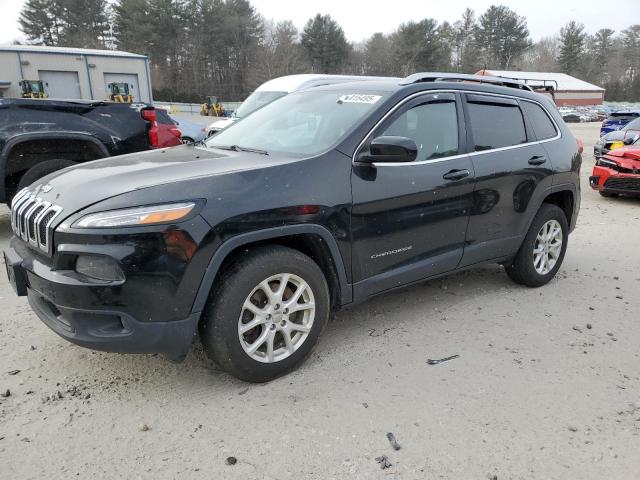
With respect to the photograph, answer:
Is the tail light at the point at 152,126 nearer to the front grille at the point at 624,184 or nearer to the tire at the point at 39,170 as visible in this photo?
the tire at the point at 39,170

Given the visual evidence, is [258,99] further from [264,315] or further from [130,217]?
[130,217]

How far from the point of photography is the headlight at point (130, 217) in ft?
8.25

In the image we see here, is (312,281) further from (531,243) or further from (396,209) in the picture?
(531,243)

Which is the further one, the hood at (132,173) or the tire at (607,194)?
the tire at (607,194)

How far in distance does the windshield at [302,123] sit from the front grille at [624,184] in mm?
7472

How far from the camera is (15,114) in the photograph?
557 centimetres

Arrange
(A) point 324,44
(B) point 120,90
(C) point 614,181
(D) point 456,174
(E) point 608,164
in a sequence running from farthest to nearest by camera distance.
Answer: (A) point 324,44 → (B) point 120,90 → (E) point 608,164 → (C) point 614,181 → (D) point 456,174

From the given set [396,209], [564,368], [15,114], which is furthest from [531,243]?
[15,114]

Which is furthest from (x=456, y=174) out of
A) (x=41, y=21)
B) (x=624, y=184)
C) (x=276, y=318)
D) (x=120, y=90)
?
(x=41, y=21)

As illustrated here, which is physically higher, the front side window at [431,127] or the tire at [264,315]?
the front side window at [431,127]

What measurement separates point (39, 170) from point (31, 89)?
16.4 meters

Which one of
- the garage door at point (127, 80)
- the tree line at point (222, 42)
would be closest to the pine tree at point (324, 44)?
the tree line at point (222, 42)

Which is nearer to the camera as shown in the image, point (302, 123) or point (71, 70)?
point (302, 123)

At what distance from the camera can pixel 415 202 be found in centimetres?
349
